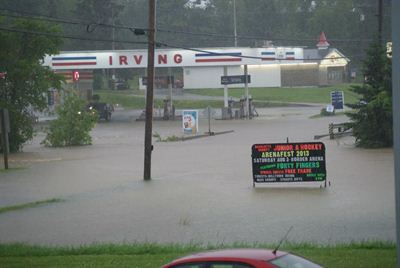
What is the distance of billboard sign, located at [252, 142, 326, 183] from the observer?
965 inches

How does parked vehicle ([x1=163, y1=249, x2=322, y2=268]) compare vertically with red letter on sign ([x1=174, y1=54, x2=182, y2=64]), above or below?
below

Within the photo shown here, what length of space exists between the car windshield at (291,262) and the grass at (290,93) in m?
77.8

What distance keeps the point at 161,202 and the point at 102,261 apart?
9375mm

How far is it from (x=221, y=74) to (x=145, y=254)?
72.4 m

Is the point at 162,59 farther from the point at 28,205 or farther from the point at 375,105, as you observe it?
the point at 28,205

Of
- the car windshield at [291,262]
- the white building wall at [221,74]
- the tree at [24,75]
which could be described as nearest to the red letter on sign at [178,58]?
the white building wall at [221,74]

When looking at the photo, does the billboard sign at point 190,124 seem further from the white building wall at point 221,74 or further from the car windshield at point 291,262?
the car windshield at point 291,262

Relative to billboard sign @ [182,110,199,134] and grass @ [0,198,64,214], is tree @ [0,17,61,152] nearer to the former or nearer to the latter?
billboard sign @ [182,110,199,134]

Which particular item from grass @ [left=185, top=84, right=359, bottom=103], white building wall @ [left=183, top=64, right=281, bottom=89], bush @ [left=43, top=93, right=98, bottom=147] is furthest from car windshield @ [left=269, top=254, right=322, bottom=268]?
grass @ [left=185, top=84, right=359, bottom=103]

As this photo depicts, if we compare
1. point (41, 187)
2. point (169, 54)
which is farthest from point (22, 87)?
point (169, 54)

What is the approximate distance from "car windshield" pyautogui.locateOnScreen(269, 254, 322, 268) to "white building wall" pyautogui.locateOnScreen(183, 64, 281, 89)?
67.6m

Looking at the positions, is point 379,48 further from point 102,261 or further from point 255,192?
point 102,261

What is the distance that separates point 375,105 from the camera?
3869 cm

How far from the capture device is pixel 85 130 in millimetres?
49375
